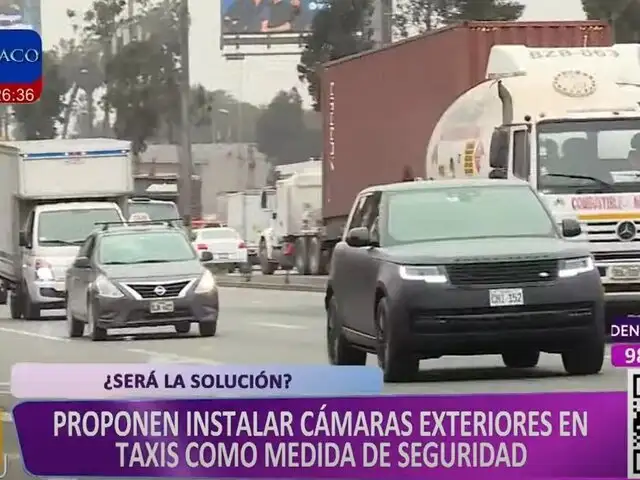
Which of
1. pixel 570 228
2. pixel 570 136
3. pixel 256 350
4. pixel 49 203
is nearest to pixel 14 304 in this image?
pixel 49 203

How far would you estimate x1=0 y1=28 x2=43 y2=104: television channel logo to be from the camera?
6402 mm

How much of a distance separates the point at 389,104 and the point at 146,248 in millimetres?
941

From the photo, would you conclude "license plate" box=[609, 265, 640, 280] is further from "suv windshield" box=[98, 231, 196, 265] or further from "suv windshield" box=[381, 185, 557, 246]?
"suv windshield" box=[98, 231, 196, 265]

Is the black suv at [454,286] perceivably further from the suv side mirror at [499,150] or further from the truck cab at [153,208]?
the truck cab at [153,208]

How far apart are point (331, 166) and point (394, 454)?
3.26 ft

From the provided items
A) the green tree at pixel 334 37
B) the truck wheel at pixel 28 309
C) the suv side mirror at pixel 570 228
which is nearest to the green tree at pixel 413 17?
the green tree at pixel 334 37

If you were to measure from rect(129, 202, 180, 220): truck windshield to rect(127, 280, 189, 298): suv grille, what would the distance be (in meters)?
0.25

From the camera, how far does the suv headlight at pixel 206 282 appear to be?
690 cm

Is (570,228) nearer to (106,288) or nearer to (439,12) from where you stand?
(439,12)

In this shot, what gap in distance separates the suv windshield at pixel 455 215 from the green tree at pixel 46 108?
1.12 meters

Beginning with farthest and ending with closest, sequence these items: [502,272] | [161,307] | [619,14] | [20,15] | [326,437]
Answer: [619,14]
[161,307]
[502,272]
[326,437]
[20,15]

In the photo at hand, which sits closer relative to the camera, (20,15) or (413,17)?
(20,15)

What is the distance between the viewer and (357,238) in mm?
6934

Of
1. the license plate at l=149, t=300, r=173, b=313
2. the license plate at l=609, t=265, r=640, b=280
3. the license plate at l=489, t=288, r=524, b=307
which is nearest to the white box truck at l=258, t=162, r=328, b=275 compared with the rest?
the license plate at l=149, t=300, r=173, b=313
